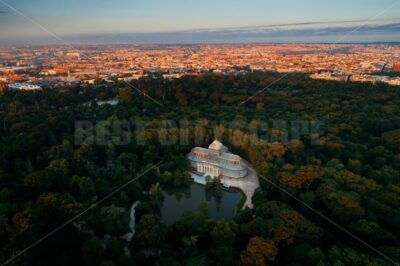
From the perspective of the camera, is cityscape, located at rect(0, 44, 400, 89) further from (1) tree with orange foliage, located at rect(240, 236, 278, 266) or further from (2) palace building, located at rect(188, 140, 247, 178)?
(1) tree with orange foliage, located at rect(240, 236, 278, 266)

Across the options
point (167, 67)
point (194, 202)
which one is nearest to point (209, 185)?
point (194, 202)

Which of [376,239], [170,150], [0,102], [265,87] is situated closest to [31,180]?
[170,150]

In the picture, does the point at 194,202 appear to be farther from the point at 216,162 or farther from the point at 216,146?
the point at 216,146

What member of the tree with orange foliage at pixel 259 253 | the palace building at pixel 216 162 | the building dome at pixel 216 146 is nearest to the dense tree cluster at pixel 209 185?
the tree with orange foliage at pixel 259 253

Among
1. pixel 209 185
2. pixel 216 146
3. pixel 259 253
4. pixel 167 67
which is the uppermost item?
pixel 167 67

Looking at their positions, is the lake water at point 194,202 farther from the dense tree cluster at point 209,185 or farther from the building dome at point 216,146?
the building dome at point 216,146

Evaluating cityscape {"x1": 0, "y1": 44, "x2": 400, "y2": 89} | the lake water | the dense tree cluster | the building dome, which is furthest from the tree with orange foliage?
cityscape {"x1": 0, "y1": 44, "x2": 400, "y2": 89}

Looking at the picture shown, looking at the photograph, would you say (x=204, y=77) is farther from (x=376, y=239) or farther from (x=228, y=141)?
(x=376, y=239)
